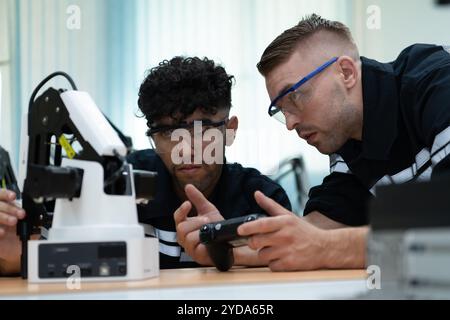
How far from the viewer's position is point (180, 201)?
204cm

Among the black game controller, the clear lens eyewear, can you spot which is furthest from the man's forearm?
the clear lens eyewear

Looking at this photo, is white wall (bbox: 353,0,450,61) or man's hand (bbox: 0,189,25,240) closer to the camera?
man's hand (bbox: 0,189,25,240)

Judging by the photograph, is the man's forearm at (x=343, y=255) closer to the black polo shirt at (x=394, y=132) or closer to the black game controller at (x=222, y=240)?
the black game controller at (x=222, y=240)

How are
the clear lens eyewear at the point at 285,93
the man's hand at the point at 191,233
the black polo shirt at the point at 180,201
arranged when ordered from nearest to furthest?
the man's hand at the point at 191,233 < the clear lens eyewear at the point at 285,93 < the black polo shirt at the point at 180,201

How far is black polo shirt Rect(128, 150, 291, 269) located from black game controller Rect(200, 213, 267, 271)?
0.50 meters

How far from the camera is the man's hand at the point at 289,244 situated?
130 cm

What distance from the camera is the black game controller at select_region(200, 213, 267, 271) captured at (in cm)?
133

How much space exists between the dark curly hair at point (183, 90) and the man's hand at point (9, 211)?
28.5 inches

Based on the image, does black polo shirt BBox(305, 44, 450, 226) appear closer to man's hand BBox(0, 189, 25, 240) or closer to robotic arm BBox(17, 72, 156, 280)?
robotic arm BBox(17, 72, 156, 280)

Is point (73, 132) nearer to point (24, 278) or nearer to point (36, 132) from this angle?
point (36, 132)

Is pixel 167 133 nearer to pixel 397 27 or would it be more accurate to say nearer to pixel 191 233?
pixel 191 233

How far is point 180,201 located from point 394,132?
0.73 metres

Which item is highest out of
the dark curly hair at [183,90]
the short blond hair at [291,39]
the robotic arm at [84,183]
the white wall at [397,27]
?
the white wall at [397,27]

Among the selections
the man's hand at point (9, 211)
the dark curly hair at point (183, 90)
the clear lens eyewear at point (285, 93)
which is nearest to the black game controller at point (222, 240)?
the man's hand at point (9, 211)
